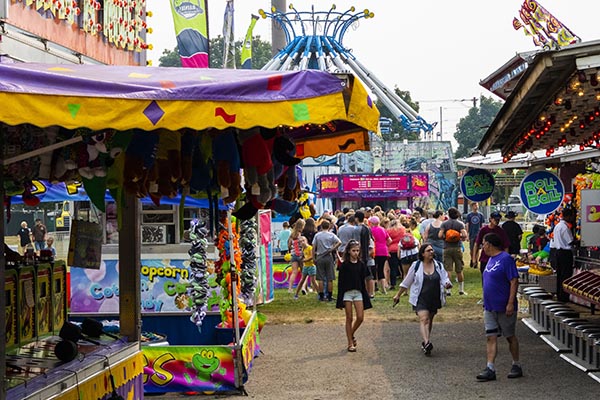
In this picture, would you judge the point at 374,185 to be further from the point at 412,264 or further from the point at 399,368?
the point at 399,368

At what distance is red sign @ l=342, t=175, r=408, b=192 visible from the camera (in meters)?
49.8

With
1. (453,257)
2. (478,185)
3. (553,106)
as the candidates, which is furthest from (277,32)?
(553,106)

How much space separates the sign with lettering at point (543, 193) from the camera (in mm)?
16031

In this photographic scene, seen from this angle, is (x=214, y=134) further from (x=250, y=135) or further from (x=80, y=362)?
(x=80, y=362)

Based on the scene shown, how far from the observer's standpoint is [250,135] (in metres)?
6.29

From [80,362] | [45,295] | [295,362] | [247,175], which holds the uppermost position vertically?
[247,175]

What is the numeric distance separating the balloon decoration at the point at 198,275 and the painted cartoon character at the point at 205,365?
892mm

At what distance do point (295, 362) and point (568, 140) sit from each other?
18.3ft

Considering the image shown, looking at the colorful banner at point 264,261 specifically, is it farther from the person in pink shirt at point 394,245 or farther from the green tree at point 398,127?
the green tree at point 398,127

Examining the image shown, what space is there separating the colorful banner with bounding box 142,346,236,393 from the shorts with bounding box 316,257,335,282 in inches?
331

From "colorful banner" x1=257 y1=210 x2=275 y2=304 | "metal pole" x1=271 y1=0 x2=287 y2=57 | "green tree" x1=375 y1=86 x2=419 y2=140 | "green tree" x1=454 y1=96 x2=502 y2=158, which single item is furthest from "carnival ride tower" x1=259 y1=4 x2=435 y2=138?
"green tree" x1=454 y1=96 x2=502 y2=158

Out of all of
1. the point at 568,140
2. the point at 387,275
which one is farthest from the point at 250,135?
the point at 387,275

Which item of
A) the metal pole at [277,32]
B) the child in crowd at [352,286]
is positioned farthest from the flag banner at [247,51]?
the metal pole at [277,32]

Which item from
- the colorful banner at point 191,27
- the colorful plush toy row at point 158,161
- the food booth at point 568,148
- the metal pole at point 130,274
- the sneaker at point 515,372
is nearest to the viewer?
the colorful plush toy row at point 158,161
